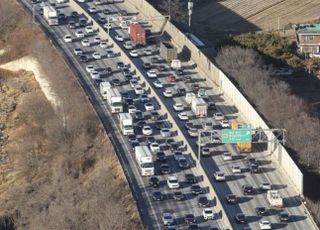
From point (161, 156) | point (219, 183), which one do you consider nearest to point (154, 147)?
point (161, 156)

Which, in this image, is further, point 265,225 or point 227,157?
point 227,157

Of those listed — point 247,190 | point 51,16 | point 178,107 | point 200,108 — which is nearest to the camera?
point 247,190

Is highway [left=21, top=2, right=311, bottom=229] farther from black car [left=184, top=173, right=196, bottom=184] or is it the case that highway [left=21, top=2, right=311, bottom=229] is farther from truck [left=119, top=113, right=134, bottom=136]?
truck [left=119, top=113, right=134, bottom=136]

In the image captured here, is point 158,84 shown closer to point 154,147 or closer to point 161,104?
point 161,104

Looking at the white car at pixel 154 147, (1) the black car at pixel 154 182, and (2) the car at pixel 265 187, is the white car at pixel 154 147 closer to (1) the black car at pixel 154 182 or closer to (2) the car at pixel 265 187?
(1) the black car at pixel 154 182

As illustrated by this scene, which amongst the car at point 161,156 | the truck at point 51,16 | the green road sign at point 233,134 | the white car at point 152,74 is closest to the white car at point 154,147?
the car at point 161,156

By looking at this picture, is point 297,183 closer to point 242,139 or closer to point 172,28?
point 242,139
